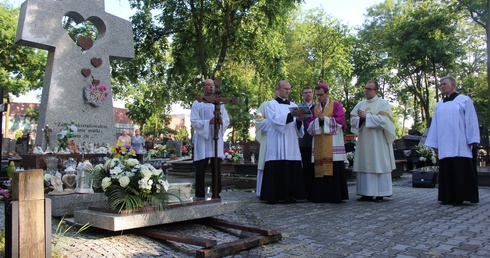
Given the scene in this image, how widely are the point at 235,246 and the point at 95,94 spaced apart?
23.1 ft

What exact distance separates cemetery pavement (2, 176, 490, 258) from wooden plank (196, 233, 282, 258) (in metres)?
0.05

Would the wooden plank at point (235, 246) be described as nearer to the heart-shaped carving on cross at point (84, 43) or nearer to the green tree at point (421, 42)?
the heart-shaped carving on cross at point (84, 43)

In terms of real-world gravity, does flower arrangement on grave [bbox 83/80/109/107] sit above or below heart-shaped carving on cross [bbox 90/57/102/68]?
below

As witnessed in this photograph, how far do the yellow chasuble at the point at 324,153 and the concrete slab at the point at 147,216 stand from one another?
2859 mm

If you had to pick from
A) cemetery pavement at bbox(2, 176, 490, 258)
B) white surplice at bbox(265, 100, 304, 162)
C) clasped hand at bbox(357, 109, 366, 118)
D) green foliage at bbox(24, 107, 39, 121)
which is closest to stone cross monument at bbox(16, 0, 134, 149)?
white surplice at bbox(265, 100, 304, 162)

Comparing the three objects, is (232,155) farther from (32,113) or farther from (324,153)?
(32,113)

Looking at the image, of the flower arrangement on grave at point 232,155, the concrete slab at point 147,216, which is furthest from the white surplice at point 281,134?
the flower arrangement on grave at point 232,155

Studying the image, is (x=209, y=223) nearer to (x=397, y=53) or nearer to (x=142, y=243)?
(x=142, y=243)

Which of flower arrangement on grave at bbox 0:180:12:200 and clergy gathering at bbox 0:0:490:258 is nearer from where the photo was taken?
clergy gathering at bbox 0:0:490:258

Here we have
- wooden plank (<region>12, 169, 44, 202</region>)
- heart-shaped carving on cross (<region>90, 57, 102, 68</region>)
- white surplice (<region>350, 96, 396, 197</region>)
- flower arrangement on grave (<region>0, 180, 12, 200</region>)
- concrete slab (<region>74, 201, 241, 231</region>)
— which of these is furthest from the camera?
heart-shaped carving on cross (<region>90, 57, 102, 68</region>)

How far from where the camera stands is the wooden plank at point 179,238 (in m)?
4.16

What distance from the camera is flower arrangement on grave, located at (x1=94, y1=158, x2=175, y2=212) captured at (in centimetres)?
488

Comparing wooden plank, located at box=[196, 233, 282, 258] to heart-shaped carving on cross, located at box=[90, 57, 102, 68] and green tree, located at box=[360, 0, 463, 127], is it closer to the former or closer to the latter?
heart-shaped carving on cross, located at box=[90, 57, 102, 68]

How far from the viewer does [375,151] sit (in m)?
8.34
